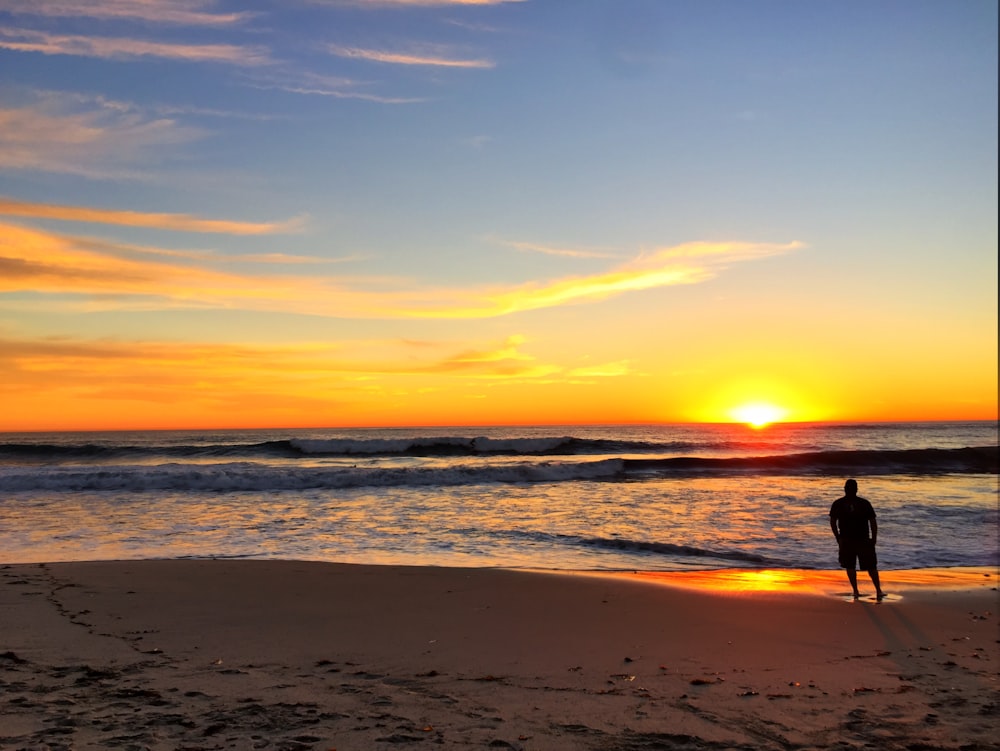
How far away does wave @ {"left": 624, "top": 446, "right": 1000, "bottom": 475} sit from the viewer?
36.6 m

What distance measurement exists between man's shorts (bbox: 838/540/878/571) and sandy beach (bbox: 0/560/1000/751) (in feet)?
1.55

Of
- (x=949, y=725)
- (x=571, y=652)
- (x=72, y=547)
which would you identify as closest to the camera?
(x=949, y=725)

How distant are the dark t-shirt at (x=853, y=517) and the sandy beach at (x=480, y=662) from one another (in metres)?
0.80

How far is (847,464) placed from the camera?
3925 cm

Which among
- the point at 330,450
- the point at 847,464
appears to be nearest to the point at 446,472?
the point at 847,464

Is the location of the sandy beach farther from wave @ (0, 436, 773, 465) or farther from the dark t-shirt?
wave @ (0, 436, 773, 465)

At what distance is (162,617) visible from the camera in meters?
7.73

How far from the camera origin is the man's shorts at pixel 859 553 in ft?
32.3

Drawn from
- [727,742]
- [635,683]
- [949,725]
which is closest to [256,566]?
[635,683]

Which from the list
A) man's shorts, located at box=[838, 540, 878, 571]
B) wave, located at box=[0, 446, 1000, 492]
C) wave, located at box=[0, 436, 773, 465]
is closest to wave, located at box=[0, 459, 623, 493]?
wave, located at box=[0, 446, 1000, 492]

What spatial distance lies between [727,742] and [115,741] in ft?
11.5

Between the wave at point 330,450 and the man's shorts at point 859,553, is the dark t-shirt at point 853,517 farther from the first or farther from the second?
the wave at point 330,450

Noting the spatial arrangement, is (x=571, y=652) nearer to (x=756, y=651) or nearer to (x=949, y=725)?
(x=756, y=651)

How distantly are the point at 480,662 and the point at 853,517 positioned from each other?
6.09 m
